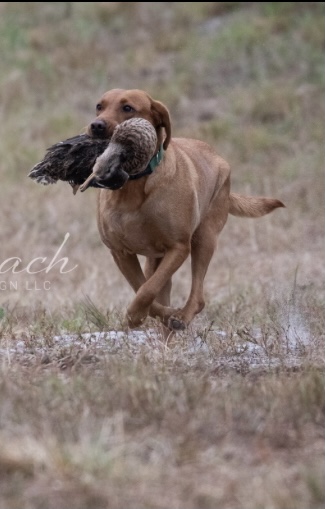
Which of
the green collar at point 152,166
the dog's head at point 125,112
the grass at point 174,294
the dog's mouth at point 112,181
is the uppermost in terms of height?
the dog's head at point 125,112

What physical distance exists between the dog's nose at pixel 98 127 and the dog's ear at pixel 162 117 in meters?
0.45

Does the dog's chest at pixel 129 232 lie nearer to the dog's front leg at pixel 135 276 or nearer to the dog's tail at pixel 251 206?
the dog's front leg at pixel 135 276

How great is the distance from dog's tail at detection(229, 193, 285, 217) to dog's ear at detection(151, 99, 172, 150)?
4.24 ft

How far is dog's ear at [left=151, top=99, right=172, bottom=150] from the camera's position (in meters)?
6.20

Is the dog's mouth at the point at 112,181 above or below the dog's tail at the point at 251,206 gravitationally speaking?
above

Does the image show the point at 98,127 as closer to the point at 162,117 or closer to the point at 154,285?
the point at 162,117

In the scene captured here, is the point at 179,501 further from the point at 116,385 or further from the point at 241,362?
the point at 241,362

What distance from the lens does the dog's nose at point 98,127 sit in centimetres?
587

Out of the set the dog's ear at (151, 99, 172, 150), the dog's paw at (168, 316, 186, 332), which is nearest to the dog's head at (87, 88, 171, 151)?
the dog's ear at (151, 99, 172, 150)

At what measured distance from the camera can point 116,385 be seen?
4.45 meters

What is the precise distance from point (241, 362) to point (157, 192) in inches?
51.8

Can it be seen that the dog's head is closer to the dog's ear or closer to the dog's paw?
the dog's ear

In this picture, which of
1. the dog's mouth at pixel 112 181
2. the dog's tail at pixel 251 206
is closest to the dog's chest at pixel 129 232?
the dog's mouth at pixel 112 181

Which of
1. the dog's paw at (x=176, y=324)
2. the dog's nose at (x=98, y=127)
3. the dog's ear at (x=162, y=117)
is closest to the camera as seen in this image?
the dog's nose at (x=98, y=127)
